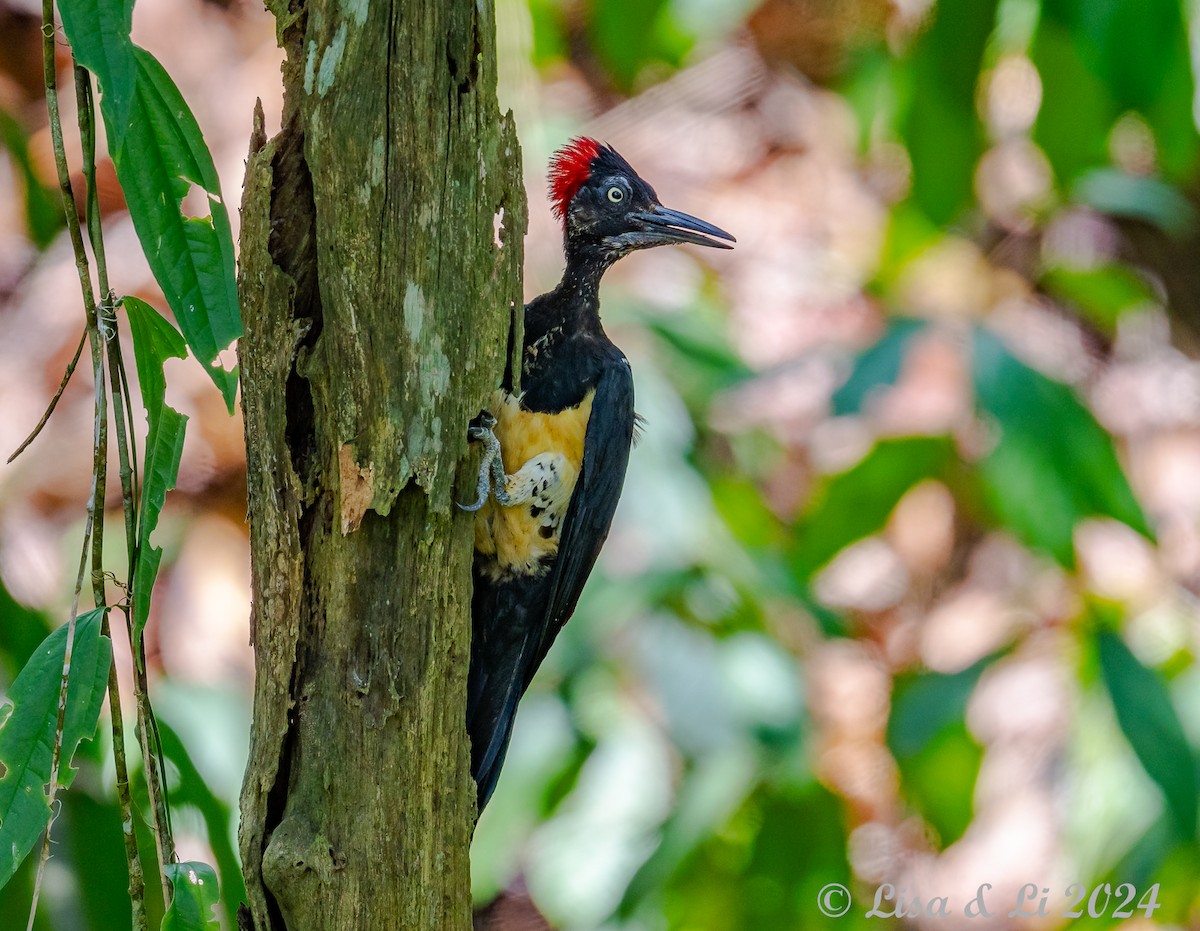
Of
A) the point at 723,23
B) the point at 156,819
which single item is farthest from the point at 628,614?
the point at 156,819

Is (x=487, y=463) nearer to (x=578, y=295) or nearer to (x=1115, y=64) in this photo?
(x=578, y=295)

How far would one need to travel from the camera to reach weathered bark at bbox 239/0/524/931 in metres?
2.13

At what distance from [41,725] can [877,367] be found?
9.06ft

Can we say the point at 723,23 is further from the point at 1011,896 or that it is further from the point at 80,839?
the point at 1011,896

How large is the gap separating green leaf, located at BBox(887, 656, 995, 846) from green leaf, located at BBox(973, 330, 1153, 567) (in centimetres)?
77

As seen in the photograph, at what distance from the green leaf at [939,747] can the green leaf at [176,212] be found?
3057 mm

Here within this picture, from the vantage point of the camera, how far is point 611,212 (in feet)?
11.6

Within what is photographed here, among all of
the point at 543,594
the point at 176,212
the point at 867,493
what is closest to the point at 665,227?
the point at 543,594

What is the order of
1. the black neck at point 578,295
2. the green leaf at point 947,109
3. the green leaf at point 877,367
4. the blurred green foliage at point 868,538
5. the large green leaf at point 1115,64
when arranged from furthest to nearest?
the green leaf at point 877,367, the black neck at point 578,295, the blurred green foliage at point 868,538, the green leaf at point 947,109, the large green leaf at point 1115,64

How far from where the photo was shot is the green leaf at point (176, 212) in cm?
182

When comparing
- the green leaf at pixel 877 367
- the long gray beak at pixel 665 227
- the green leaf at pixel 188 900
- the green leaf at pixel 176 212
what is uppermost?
the long gray beak at pixel 665 227

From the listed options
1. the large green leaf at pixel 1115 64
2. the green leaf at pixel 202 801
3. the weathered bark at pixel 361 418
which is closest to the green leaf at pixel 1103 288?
the large green leaf at pixel 1115 64

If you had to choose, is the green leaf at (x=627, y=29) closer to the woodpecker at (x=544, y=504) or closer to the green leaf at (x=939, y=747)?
the woodpecker at (x=544, y=504)

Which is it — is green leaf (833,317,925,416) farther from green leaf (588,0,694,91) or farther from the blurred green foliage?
green leaf (588,0,694,91)
